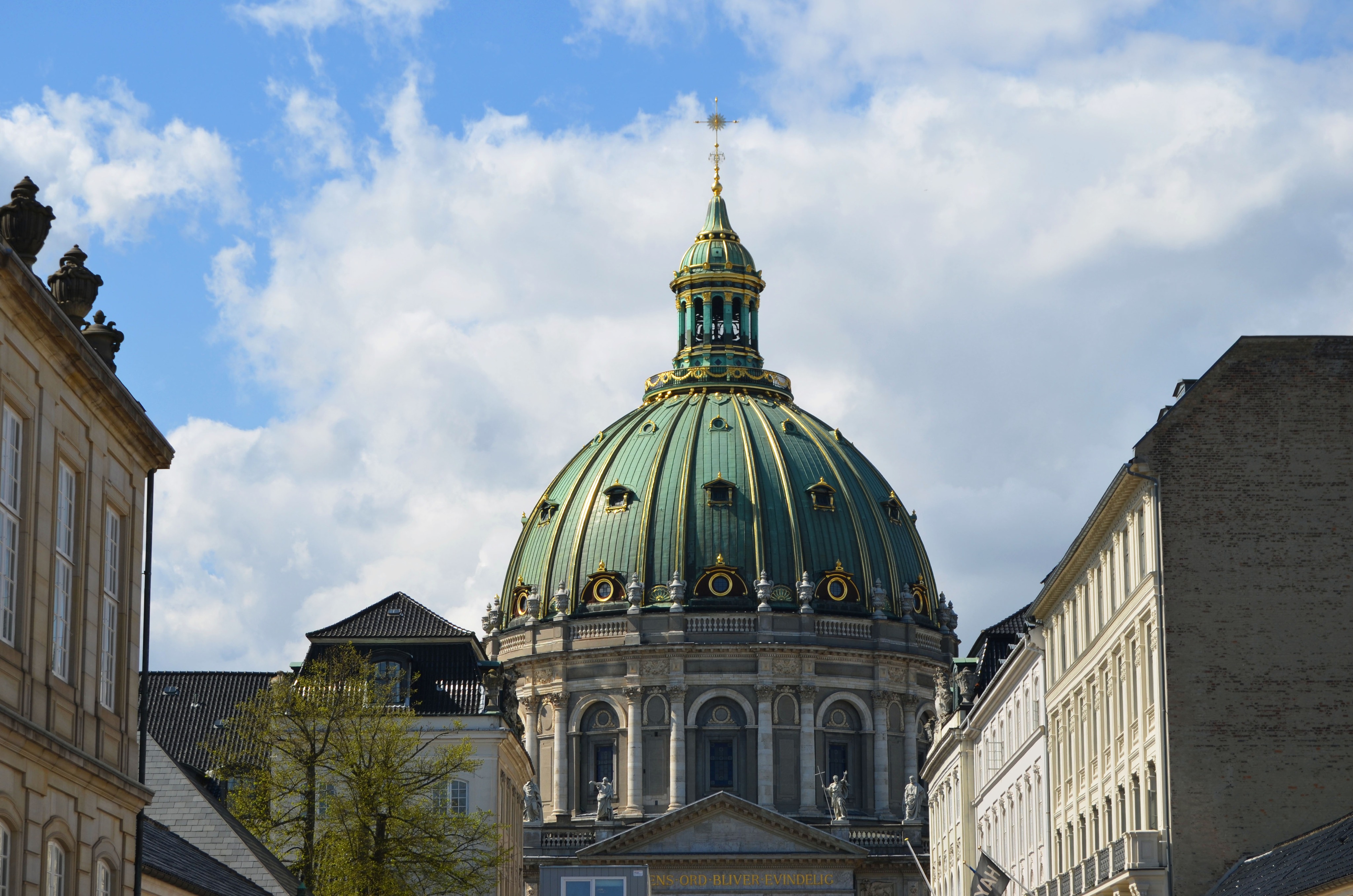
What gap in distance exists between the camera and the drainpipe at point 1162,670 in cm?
4231

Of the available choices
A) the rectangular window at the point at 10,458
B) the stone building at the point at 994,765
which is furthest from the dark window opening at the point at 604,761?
the rectangular window at the point at 10,458

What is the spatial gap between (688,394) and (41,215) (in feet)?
363

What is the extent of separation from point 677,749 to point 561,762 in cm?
638

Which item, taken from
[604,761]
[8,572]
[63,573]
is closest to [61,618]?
[63,573]

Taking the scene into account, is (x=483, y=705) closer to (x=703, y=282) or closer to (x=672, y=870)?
(x=672, y=870)

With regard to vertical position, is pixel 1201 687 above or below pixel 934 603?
below

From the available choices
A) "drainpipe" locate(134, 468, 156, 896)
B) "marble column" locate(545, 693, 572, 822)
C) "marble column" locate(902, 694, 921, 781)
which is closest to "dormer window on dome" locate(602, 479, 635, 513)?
"marble column" locate(545, 693, 572, 822)

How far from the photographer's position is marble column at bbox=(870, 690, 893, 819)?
122 metres

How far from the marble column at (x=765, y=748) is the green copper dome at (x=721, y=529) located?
504 centimetres

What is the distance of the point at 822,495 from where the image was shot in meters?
127

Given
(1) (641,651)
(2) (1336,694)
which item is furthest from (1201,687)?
(1) (641,651)

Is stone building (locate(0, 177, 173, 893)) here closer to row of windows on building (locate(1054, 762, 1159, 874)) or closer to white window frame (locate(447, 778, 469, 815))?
row of windows on building (locate(1054, 762, 1159, 874))

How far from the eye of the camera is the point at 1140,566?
45625 millimetres


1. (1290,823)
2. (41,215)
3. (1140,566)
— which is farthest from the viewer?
(1140,566)
